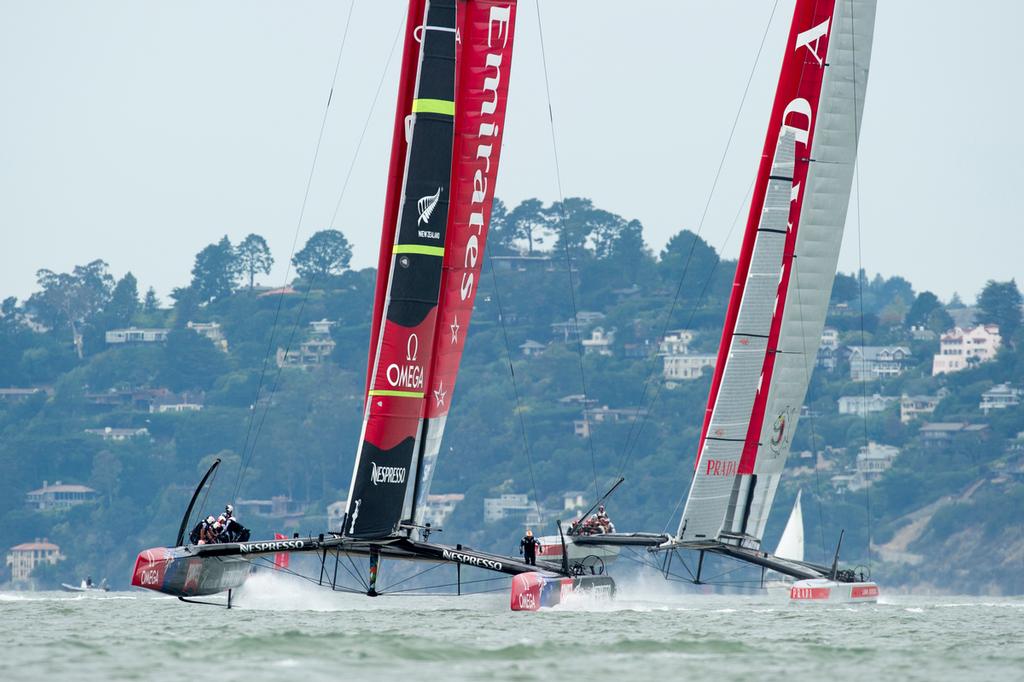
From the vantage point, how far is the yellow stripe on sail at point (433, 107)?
2586cm

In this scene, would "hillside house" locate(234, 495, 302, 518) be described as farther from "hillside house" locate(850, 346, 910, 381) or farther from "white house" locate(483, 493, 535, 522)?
"hillside house" locate(850, 346, 910, 381)

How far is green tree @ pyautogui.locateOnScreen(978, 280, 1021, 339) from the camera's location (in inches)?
5433

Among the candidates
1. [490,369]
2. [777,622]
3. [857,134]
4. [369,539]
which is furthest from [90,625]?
[490,369]

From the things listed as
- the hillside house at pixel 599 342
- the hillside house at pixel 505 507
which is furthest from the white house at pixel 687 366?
the hillside house at pixel 505 507

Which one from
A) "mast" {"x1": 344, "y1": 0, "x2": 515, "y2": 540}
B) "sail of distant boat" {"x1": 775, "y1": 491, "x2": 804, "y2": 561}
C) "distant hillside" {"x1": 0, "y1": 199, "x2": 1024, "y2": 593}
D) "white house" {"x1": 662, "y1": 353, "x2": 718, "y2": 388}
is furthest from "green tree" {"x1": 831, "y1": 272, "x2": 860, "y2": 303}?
"mast" {"x1": 344, "y1": 0, "x2": 515, "y2": 540}

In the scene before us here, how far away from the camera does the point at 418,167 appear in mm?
25766

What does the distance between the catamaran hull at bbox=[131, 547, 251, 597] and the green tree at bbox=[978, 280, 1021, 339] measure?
115m

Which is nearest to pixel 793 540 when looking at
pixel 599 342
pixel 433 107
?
pixel 433 107

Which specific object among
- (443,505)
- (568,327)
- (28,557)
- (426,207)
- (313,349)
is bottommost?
(28,557)

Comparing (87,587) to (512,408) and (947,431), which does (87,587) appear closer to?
(512,408)

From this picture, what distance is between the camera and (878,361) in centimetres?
14112

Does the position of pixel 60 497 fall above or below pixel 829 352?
below

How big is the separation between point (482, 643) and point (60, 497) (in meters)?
103

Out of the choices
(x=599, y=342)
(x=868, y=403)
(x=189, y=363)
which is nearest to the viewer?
(x=868, y=403)
